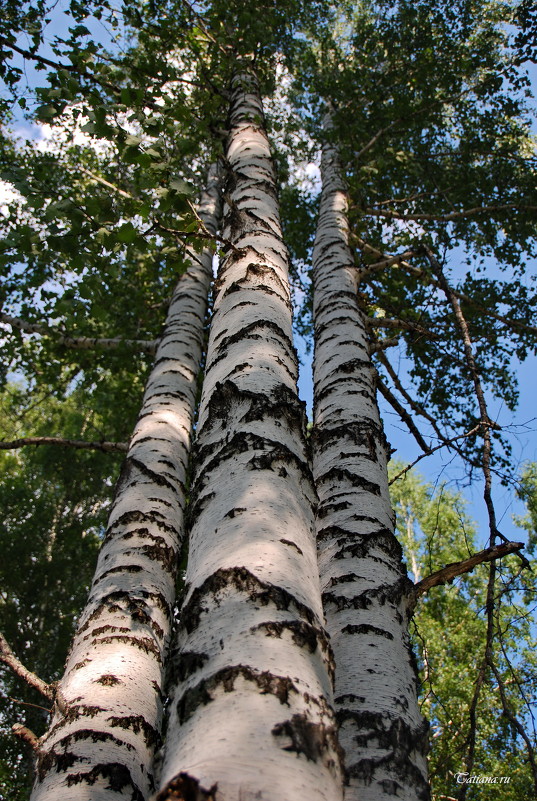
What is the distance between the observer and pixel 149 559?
7.38 ft

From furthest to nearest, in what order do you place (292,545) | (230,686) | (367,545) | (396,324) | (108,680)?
(396,324) → (367,545) → (108,680) → (292,545) → (230,686)

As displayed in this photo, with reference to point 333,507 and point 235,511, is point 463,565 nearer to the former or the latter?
point 333,507

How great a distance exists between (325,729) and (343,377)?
1872 mm

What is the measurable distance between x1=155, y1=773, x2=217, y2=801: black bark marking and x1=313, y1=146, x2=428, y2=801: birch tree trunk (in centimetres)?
61

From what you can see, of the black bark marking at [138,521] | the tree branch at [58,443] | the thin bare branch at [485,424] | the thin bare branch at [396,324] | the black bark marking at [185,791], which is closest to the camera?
the black bark marking at [185,791]

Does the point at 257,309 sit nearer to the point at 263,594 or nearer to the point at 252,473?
the point at 252,473

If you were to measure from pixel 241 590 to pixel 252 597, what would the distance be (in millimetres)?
31

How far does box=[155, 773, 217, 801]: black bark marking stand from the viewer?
0.70m

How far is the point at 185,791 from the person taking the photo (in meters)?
0.73

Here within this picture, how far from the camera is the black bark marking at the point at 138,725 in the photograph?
1581 millimetres

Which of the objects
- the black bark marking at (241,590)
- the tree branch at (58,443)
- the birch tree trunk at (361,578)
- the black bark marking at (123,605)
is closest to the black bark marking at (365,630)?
the birch tree trunk at (361,578)

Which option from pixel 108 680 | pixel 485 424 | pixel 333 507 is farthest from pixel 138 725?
pixel 485 424

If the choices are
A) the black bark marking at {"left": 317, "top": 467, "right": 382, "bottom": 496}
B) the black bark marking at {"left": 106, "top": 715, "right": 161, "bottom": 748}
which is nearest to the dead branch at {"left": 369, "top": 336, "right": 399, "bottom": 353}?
the black bark marking at {"left": 317, "top": 467, "right": 382, "bottom": 496}

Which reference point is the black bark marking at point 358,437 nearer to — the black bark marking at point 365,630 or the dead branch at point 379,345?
the black bark marking at point 365,630
